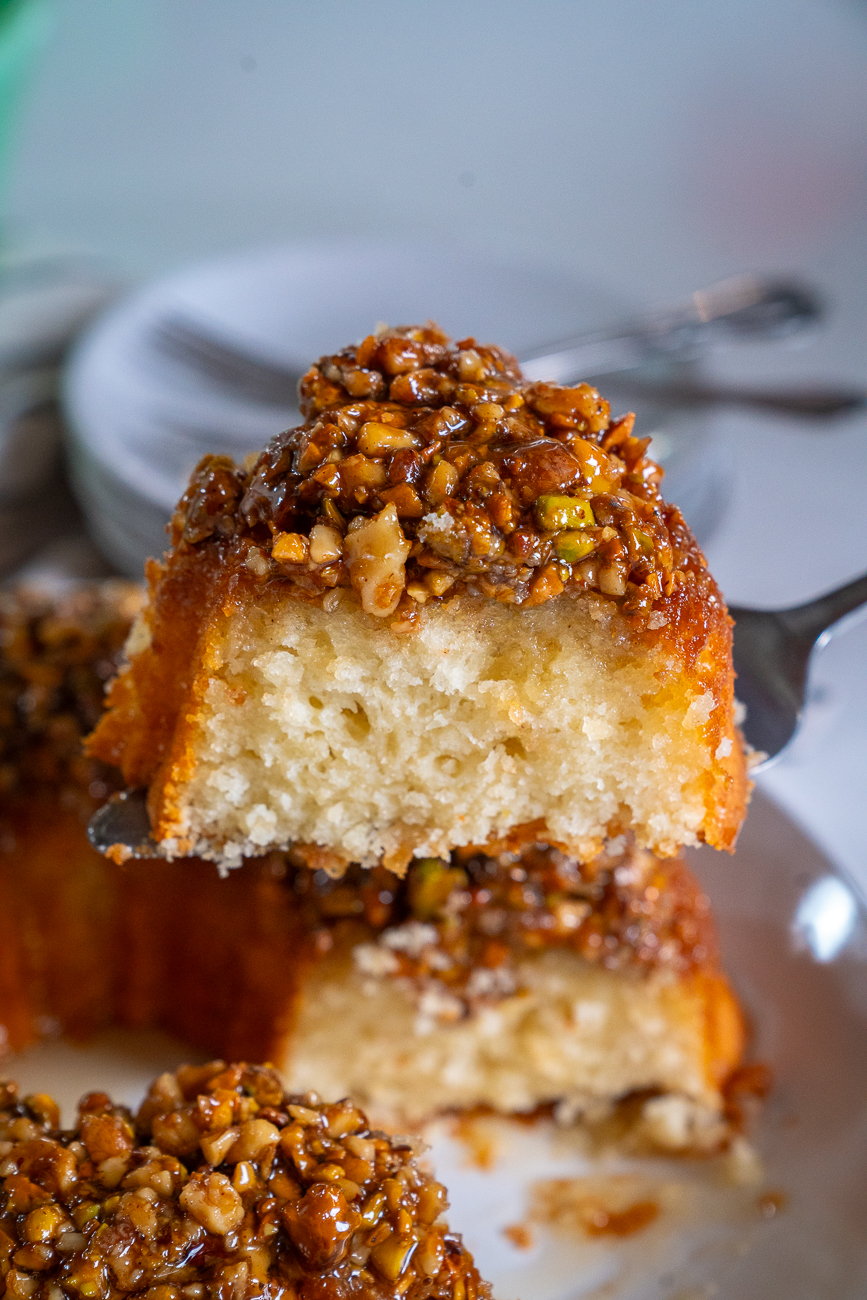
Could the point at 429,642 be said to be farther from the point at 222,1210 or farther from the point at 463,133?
the point at 463,133

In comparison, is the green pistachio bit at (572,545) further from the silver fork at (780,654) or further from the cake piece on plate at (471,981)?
the cake piece on plate at (471,981)

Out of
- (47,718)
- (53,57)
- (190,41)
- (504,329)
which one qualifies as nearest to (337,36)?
(190,41)

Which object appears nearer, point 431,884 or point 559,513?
point 559,513

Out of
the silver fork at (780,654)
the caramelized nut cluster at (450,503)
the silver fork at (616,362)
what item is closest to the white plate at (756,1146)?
the silver fork at (780,654)

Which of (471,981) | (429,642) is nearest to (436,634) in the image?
(429,642)

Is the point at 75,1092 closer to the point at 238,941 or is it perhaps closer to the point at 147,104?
the point at 238,941

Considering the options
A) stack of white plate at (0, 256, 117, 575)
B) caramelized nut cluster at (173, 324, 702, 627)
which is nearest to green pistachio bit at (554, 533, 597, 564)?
caramelized nut cluster at (173, 324, 702, 627)
